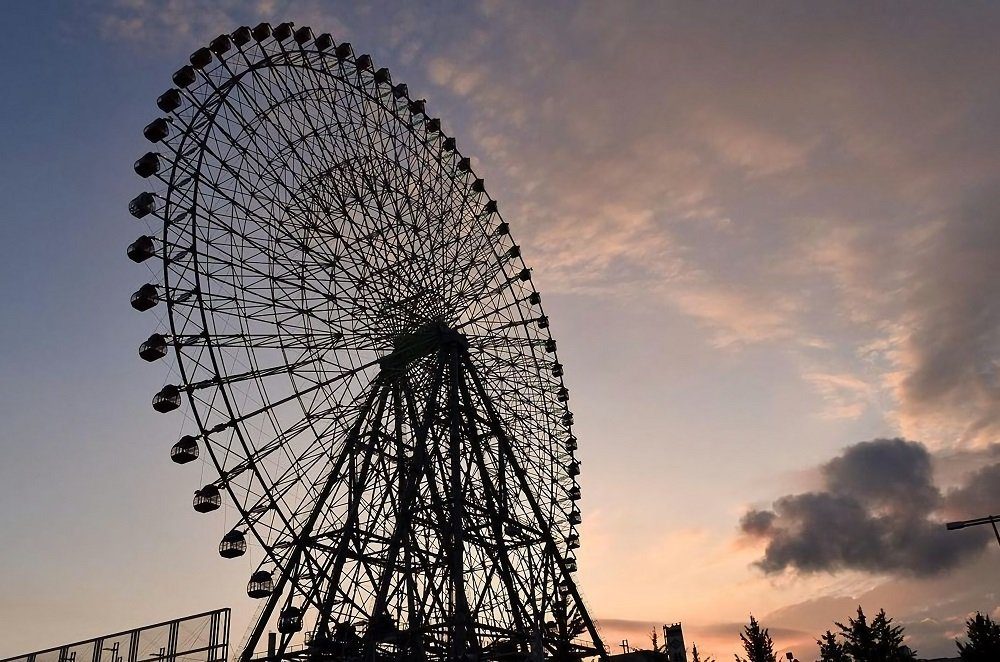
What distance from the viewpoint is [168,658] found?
1280 inches

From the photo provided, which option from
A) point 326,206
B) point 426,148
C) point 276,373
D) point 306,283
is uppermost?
point 426,148

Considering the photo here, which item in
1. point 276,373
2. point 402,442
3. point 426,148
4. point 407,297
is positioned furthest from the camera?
point 426,148

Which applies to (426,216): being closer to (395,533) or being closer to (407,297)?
(407,297)

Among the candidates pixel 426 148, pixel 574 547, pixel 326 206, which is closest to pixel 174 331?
pixel 326 206

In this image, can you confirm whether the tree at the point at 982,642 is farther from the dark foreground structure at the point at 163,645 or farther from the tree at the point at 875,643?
the dark foreground structure at the point at 163,645

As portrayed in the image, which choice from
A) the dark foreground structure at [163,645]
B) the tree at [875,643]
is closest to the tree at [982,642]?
the tree at [875,643]

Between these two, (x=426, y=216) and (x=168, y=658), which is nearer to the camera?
(x=168, y=658)

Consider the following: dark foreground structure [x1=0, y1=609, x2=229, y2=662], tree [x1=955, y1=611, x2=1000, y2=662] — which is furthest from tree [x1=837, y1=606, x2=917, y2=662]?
dark foreground structure [x1=0, y1=609, x2=229, y2=662]

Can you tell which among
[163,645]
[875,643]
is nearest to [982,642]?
[875,643]

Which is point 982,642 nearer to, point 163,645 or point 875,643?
point 875,643

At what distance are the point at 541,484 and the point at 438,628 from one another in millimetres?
8548

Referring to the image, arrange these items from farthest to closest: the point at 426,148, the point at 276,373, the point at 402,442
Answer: the point at 426,148
the point at 402,442
the point at 276,373

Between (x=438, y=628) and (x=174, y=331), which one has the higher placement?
(x=174, y=331)

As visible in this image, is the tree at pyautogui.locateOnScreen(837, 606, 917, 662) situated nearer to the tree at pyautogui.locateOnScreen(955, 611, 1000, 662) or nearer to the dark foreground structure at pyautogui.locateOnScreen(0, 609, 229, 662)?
the tree at pyautogui.locateOnScreen(955, 611, 1000, 662)
